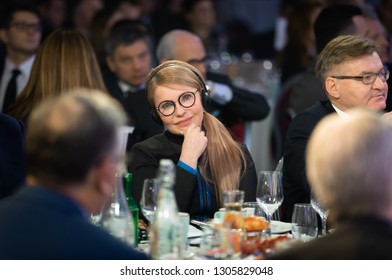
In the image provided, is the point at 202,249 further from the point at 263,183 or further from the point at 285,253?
the point at 285,253

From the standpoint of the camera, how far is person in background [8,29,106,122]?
4863mm

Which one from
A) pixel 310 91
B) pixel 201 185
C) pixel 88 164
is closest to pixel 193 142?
pixel 201 185

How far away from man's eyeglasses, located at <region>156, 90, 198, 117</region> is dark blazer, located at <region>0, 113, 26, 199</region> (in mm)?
625

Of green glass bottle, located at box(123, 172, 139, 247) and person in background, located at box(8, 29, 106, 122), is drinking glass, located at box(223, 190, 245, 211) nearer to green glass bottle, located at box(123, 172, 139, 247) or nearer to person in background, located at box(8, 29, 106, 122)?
green glass bottle, located at box(123, 172, 139, 247)

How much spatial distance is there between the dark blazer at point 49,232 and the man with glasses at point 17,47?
3.92 meters

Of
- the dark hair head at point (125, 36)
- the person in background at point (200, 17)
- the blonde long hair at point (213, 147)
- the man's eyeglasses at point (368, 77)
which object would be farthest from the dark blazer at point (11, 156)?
the person in background at point (200, 17)

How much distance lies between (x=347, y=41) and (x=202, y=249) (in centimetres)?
163

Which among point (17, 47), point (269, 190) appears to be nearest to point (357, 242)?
point (269, 190)

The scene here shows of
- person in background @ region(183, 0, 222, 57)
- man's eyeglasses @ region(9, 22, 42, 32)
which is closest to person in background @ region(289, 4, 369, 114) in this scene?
man's eyeglasses @ region(9, 22, 42, 32)

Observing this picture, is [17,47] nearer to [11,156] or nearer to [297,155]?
[11,156]

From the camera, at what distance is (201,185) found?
3727mm

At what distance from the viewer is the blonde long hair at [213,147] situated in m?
3.76

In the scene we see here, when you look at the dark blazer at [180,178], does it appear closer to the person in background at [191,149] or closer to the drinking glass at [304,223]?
the person in background at [191,149]

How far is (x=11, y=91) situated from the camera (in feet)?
19.9
